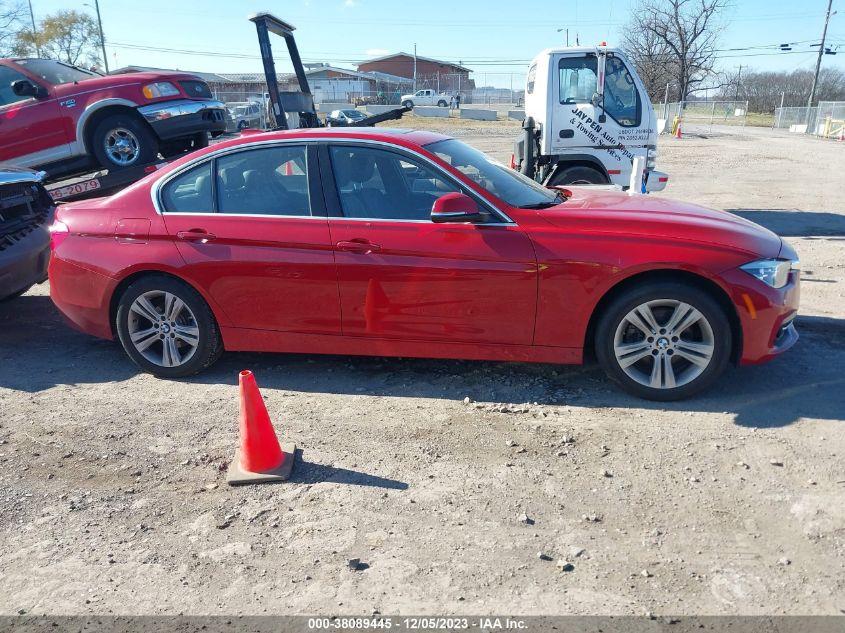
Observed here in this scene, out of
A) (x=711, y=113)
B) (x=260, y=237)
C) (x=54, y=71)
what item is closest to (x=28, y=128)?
(x=54, y=71)

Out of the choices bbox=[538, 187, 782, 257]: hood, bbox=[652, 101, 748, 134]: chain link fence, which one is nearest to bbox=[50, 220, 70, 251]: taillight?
bbox=[538, 187, 782, 257]: hood

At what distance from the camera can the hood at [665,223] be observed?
4.09m

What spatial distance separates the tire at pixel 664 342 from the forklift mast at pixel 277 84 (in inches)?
251

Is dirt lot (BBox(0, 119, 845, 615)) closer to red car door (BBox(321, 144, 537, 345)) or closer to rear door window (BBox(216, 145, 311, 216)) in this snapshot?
red car door (BBox(321, 144, 537, 345))

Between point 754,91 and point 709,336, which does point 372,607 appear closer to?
point 709,336

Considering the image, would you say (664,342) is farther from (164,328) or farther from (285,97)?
(285,97)

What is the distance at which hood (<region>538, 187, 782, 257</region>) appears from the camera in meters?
4.09

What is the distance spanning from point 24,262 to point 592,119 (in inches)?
287

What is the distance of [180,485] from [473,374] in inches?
83.7

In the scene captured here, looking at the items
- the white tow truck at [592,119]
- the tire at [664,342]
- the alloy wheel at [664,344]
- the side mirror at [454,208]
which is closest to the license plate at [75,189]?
the side mirror at [454,208]

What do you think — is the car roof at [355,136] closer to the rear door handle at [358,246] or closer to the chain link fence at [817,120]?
the rear door handle at [358,246]

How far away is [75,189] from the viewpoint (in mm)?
8070

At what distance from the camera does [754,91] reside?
67.1m

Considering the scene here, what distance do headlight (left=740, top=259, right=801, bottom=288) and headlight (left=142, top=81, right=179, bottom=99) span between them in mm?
7644
